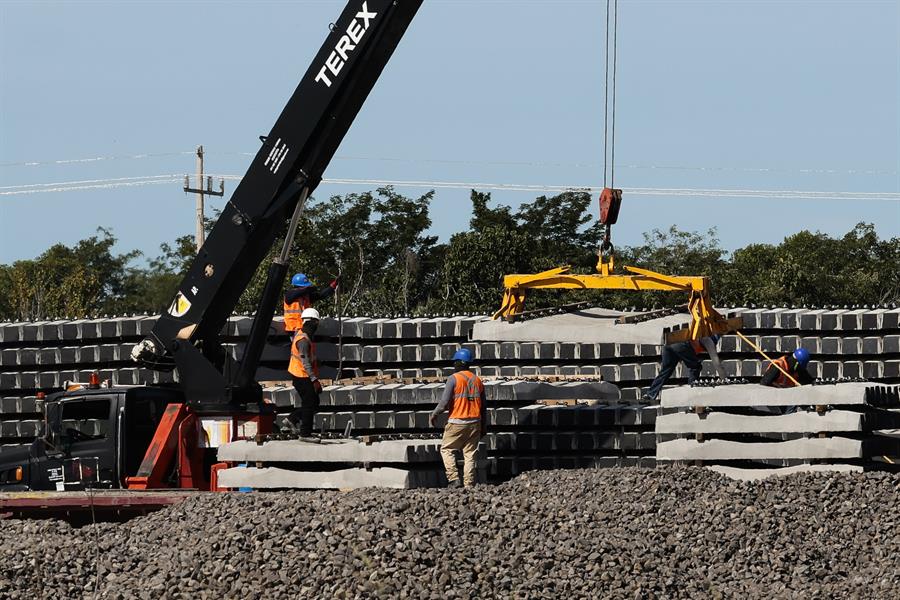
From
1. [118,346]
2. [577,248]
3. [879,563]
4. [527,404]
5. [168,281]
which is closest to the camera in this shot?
[879,563]

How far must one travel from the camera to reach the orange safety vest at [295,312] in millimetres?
15586

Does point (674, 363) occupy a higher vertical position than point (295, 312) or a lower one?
lower

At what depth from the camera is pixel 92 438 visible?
14414mm

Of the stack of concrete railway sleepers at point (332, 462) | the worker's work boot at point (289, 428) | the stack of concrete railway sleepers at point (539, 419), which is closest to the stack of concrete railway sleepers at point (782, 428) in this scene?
the stack of concrete railway sleepers at point (539, 419)

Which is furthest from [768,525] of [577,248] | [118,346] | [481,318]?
[577,248]

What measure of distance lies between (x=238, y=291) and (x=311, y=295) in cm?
82

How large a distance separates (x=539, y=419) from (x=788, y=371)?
139 inches

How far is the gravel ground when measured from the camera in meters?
10.2

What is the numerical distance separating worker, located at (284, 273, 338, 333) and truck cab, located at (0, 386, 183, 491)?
5.94 feet

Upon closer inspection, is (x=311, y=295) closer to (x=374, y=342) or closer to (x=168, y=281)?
(x=374, y=342)

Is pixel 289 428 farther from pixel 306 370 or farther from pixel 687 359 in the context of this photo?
pixel 687 359

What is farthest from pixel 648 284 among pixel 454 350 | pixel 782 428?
pixel 454 350

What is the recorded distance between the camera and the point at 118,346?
19656mm

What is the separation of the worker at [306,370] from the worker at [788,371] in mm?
4884
